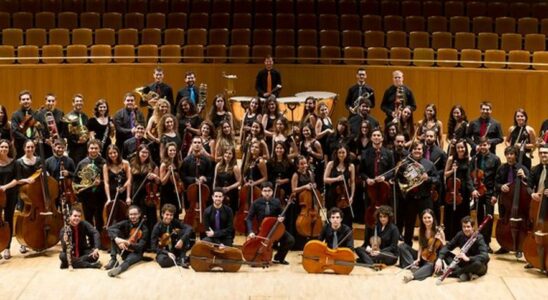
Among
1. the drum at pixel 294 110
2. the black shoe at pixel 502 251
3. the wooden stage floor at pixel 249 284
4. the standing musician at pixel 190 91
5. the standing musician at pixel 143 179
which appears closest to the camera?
the wooden stage floor at pixel 249 284

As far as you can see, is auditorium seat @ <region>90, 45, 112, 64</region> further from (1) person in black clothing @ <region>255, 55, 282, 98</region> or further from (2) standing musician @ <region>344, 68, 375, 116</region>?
(2) standing musician @ <region>344, 68, 375, 116</region>

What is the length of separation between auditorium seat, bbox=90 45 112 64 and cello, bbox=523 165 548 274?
6.05 meters

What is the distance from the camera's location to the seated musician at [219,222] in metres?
8.27

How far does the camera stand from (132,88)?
12.2 metres

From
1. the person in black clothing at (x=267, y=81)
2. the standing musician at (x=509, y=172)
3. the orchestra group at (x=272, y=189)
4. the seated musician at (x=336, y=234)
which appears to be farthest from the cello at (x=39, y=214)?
the standing musician at (x=509, y=172)

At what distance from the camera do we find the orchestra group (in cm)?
816

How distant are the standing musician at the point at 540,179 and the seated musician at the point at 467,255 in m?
0.54

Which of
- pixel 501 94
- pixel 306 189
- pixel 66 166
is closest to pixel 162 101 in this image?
A: pixel 66 166

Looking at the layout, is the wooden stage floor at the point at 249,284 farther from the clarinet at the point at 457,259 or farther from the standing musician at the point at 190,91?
the standing musician at the point at 190,91

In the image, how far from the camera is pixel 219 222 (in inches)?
326

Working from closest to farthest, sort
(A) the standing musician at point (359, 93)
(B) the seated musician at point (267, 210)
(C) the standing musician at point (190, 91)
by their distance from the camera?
1. (B) the seated musician at point (267, 210)
2. (C) the standing musician at point (190, 91)
3. (A) the standing musician at point (359, 93)

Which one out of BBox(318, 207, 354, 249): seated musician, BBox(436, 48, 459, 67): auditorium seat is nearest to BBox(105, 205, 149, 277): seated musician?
BBox(318, 207, 354, 249): seated musician

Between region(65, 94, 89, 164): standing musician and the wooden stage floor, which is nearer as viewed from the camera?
the wooden stage floor

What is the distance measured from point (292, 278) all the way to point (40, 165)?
2.31m
